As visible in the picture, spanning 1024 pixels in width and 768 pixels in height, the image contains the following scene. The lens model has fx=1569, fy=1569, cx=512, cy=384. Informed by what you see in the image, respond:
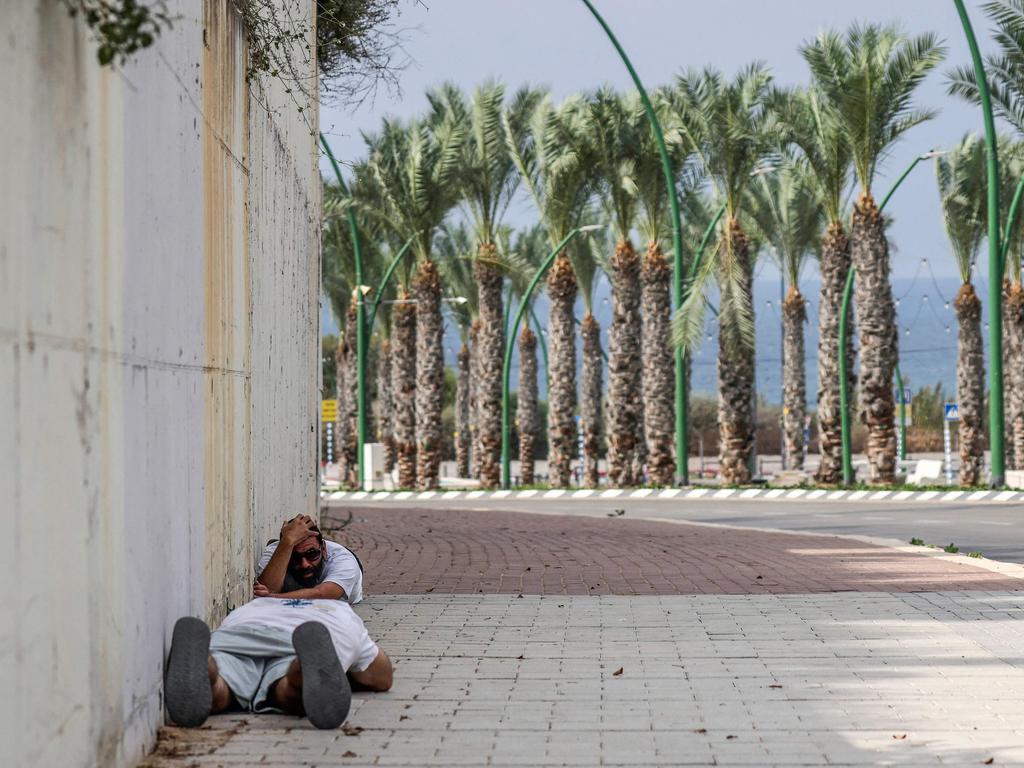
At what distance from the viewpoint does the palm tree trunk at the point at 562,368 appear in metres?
40.2

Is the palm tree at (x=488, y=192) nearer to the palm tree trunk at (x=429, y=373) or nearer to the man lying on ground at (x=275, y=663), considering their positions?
the palm tree trunk at (x=429, y=373)

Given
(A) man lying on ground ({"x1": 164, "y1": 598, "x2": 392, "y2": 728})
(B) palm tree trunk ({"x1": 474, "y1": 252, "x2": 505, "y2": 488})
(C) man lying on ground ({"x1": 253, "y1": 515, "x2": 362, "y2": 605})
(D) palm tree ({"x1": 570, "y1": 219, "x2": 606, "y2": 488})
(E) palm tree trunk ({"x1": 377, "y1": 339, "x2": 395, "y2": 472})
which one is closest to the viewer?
(A) man lying on ground ({"x1": 164, "y1": 598, "x2": 392, "y2": 728})

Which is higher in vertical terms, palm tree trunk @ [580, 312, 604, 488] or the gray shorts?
palm tree trunk @ [580, 312, 604, 488]

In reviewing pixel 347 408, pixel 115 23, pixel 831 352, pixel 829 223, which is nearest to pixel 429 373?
pixel 831 352

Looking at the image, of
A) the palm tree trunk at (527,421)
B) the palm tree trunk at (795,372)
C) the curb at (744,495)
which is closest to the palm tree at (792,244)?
the palm tree trunk at (795,372)

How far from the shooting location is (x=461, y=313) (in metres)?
62.2

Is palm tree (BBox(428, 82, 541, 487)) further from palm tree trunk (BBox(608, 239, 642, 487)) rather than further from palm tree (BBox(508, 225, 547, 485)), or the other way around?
palm tree trunk (BBox(608, 239, 642, 487))

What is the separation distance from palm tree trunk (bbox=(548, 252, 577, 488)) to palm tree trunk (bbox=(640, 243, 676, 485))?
2.63 meters

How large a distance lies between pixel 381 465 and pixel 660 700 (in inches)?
1398

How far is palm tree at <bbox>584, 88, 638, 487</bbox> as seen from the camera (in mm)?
36000

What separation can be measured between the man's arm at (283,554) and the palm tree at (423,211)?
30638 mm

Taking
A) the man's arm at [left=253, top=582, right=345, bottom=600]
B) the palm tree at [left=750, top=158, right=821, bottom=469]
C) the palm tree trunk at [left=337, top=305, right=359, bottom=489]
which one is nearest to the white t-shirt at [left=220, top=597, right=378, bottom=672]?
the man's arm at [left=253, top=582, right=345, bottom=600]

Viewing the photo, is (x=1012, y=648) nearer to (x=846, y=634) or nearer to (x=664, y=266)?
(x=846, y=634)

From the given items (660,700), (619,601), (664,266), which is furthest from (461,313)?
(660,700)
